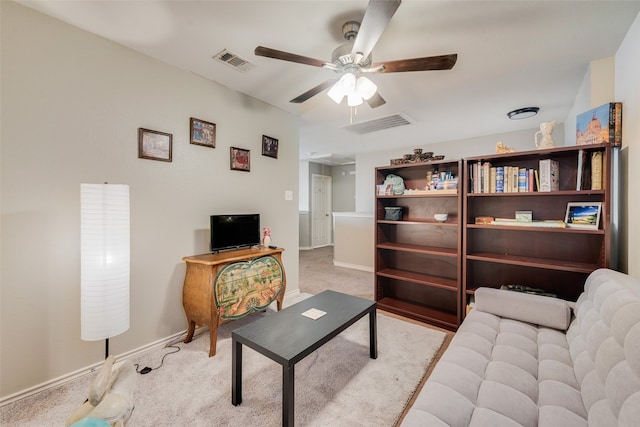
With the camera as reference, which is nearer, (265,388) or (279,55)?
(279,55)

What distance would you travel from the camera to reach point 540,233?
2273 mm

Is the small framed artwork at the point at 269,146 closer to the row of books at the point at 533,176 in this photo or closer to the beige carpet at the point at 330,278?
the beige carpet at the point at 330,278

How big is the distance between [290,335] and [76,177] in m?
1.79

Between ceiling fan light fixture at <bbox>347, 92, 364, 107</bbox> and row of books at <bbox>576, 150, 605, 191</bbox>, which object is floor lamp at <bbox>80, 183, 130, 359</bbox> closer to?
ceiling fan light fixture at <bbox>347, 92, 364, 107</bbox>

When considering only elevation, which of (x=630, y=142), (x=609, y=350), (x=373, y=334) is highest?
(x=630, y=142)

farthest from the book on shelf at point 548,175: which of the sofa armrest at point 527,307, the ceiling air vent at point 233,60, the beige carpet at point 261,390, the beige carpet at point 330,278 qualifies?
the ceiling air vent at point 233,60

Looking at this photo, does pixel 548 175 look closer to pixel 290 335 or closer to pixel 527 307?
pixel 527 307

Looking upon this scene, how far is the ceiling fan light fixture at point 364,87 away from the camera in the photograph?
1.74 m

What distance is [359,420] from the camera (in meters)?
1.43

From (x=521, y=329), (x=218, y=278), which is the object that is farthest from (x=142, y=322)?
(x=521, y=329)

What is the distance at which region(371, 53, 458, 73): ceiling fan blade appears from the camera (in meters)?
1.50

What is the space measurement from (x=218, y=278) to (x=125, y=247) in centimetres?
68

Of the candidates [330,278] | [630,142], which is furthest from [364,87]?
[330,278]

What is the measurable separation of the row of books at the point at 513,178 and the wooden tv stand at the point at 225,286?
201 centimetres
